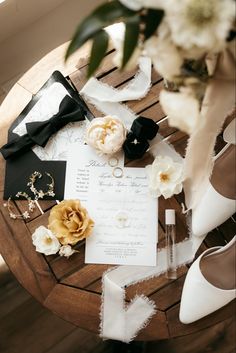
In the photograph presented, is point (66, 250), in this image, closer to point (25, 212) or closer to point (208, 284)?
point (25, 212)

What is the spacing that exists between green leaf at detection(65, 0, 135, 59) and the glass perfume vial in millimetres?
532

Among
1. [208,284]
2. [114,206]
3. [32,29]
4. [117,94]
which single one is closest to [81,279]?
[114,206]

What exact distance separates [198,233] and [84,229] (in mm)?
254

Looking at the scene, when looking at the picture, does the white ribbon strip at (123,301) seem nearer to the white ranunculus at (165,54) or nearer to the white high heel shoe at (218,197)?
the white high heel shoe at (218,197)

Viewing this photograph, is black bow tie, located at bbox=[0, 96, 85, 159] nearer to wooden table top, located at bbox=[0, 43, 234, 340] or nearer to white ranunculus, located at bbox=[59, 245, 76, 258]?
wooden table top, located at bbox=[0, 43, 234, 340]

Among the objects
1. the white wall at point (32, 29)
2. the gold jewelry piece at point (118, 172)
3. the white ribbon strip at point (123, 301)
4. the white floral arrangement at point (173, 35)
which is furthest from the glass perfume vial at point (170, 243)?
the white wall at point (32, 29)

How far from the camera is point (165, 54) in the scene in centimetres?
61

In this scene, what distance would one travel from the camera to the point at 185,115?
0.61 metres

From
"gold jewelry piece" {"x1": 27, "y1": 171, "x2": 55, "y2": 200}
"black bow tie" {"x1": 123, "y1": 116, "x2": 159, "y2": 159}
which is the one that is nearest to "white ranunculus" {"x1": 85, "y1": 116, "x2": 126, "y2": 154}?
"black bow tie" {"x1": 123, "y1": 116, "x2": 159, "y2": 159}

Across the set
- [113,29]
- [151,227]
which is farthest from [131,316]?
[113,29]

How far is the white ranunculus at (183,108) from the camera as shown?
0.60m

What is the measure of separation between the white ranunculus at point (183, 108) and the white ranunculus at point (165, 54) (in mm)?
32

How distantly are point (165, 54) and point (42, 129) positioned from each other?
1.75 feet

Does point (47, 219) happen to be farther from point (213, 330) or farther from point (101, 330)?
point (213, 330)
